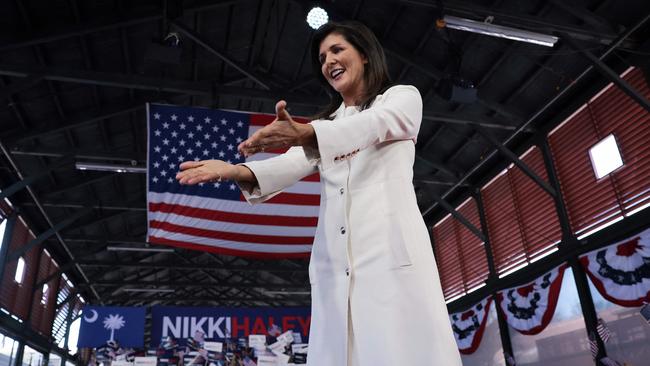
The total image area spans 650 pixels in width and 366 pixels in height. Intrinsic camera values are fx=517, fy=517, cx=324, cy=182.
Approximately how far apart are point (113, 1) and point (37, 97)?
2733 millimetres

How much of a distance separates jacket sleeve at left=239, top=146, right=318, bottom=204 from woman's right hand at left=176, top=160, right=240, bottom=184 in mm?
91

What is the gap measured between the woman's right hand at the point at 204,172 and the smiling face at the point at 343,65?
1.24 ft

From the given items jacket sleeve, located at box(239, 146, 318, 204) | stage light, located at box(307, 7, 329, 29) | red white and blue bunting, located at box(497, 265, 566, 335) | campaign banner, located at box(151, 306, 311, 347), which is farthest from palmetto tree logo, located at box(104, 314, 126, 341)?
jacket sleeve, located at box(239, 146, 318, 204)

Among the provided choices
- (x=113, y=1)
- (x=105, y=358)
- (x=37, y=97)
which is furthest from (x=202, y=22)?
(x=105, y=358)

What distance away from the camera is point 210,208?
20.4 feet

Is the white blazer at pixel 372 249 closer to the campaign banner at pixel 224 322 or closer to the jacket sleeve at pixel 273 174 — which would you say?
the jacket sleeve at pixel 273 174

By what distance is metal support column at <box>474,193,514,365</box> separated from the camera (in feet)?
30.4

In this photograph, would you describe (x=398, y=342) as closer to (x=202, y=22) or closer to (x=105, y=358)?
(x=202, y=22)

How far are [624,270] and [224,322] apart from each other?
6797 mm

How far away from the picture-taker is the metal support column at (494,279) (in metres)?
9.27

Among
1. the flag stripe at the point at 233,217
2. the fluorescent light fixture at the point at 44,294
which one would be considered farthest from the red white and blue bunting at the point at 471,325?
the fluorescent light fixture at the point at 44,294

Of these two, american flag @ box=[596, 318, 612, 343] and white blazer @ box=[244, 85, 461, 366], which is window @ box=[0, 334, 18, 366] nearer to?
american flag @ box=[596, 318, 612, 343]

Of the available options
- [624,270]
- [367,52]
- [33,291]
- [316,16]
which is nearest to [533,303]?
[624,270]

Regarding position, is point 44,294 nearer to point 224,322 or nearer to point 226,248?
point 224,322
